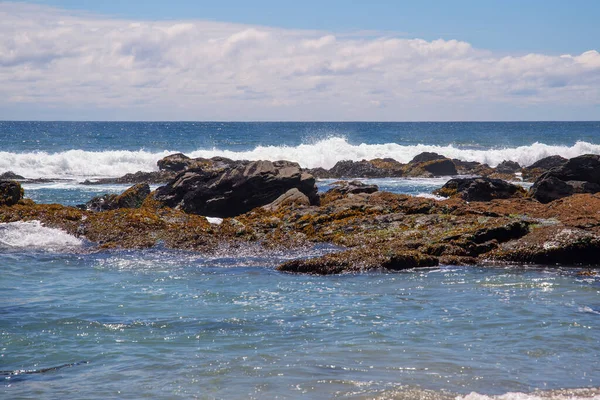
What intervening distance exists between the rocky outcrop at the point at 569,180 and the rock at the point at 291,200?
7323 millimetres

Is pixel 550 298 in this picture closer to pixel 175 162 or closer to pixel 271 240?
pixel 271 240

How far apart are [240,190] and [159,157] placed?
3935cm

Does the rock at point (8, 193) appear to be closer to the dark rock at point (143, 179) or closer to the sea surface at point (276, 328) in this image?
the sea surface at point (276, 328)

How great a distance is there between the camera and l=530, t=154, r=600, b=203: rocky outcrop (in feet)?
67.5

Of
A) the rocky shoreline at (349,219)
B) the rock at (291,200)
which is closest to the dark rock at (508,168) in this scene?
the rocky shoreline at (349,219)

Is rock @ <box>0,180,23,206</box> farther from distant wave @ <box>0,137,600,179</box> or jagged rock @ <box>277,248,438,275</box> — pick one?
distant wave @ <box>0,137,600,179</box>

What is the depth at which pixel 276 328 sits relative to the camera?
32.6ft

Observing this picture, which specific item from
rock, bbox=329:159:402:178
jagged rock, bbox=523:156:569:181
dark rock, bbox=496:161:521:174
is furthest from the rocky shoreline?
dark rock, bbox=496:161:521:174

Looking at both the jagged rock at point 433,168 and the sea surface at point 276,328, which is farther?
the jagged rock at point 433,168

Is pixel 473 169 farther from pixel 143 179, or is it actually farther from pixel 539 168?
pixel 143 179

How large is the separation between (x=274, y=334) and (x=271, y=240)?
6712 mm

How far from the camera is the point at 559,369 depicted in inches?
316

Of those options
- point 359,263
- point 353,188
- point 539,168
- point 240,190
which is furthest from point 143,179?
point 359,263

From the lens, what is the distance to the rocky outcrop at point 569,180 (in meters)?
20.6
